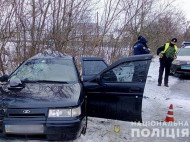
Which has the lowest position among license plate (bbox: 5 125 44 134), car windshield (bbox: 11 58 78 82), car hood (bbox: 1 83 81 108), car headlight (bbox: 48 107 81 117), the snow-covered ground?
the snow-covered ground

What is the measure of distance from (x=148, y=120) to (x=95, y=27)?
5792 millimetres

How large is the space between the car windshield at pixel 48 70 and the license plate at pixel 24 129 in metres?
1.19

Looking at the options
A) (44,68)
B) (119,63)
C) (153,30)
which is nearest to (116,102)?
(119,63)

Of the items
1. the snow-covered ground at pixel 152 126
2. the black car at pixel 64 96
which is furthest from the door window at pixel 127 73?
the snow-covered ground at pixel 152 126

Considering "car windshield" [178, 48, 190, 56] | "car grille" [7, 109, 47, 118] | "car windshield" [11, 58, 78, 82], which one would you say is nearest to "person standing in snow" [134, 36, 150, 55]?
"car windshield" [11, 58, 78, 82]

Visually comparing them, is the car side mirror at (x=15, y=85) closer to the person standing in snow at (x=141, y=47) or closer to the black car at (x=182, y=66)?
the person standing in snow at (x=141, y=47)

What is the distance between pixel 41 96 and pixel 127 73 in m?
1.67

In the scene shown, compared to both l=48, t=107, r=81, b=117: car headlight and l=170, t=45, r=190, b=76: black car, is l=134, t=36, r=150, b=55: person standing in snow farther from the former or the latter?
l=48, t=107, r=81, b=117: car headlight

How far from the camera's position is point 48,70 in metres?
4.00

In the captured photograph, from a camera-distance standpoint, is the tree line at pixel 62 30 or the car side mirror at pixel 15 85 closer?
the car side mirror at pixel 15 85

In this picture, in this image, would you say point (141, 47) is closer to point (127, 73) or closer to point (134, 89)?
point (127, 73)

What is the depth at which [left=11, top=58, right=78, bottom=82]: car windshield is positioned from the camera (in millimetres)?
3784

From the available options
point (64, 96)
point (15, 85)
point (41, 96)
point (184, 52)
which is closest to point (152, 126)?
point (64, 96)

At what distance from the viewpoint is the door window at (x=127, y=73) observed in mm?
3606
